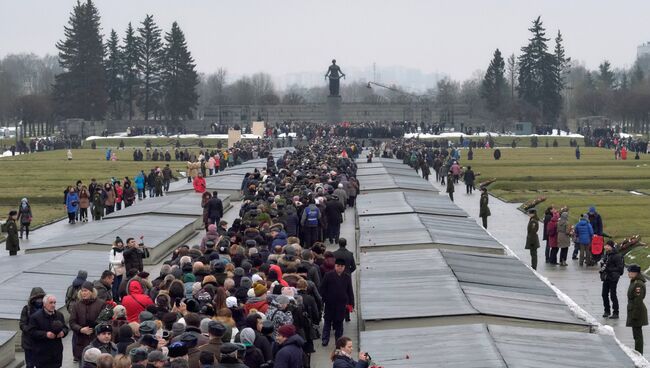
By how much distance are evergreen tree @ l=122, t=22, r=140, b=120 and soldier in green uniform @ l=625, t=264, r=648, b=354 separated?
117 m

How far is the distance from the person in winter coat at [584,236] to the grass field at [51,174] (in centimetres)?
2063

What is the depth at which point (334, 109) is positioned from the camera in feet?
415

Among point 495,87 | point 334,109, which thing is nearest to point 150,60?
point 334,109

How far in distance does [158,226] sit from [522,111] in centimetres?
10584

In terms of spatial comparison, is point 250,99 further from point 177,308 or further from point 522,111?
point 177,308

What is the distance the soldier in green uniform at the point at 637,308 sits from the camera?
20.6 meters

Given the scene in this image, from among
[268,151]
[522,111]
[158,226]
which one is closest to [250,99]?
[522,111]

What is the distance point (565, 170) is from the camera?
71.7m

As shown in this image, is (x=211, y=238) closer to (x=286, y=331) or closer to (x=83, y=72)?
(x=286, y=331)

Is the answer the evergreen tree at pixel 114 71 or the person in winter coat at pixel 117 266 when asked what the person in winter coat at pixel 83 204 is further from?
the evergreen tree at pixel 114 71

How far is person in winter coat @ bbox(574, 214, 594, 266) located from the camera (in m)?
30.6

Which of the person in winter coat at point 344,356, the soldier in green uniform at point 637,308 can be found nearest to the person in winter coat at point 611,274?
the soldier in green uniform at point 637,308

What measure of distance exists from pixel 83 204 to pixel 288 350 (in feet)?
98.7

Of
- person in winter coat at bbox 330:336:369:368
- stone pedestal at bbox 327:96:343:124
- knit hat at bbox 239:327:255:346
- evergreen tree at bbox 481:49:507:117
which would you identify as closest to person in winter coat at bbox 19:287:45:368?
knit hat at bbox 239:327:255:346
